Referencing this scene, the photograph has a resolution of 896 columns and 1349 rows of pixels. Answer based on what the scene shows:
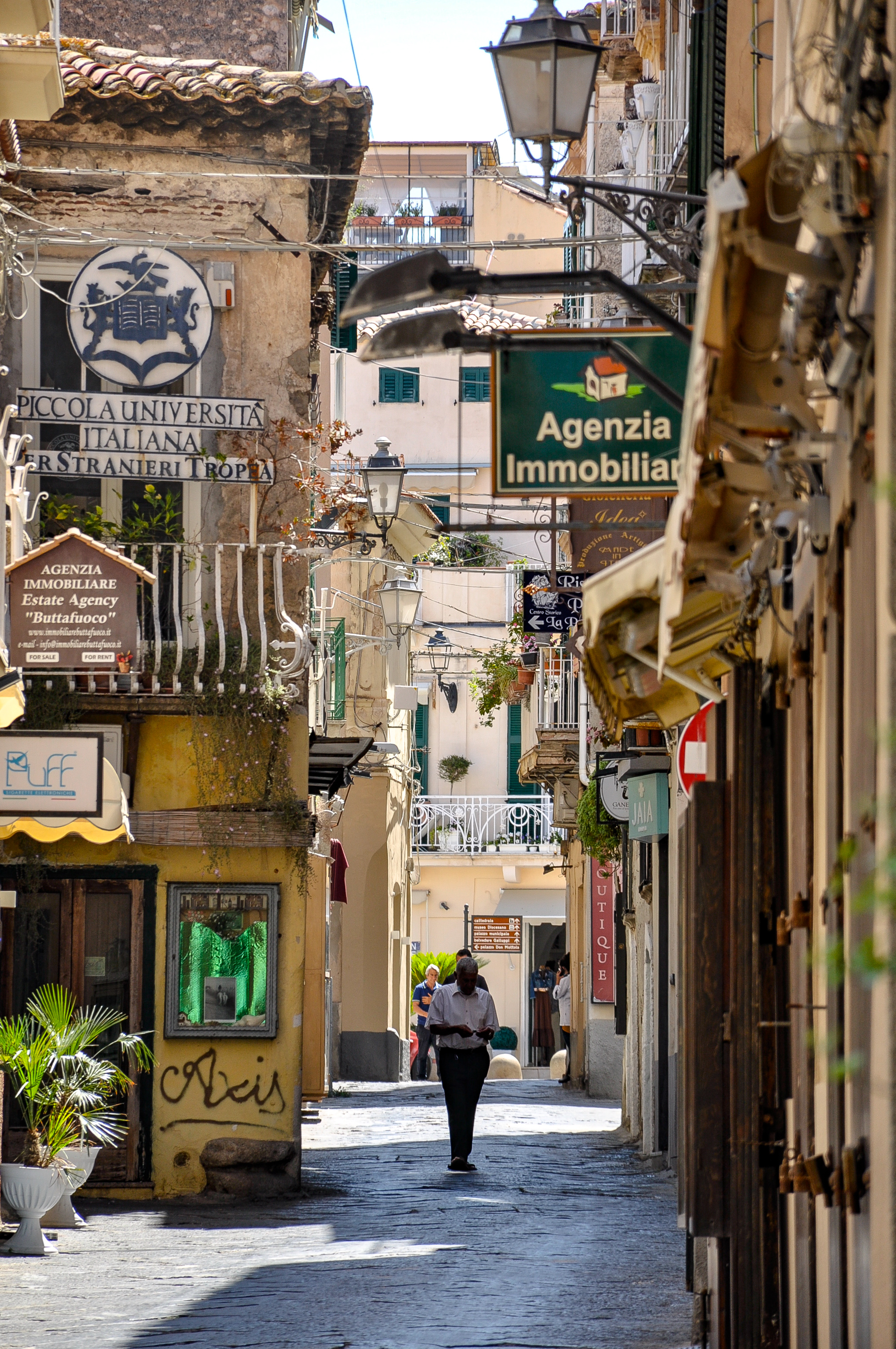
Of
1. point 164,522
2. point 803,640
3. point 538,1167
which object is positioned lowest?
point 538,1167

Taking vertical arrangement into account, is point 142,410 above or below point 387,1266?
above

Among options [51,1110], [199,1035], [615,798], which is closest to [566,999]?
[615,798]

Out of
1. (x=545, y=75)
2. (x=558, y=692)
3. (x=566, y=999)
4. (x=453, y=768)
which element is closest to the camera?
(x=545, y=75)

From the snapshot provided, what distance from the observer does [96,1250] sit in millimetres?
11250

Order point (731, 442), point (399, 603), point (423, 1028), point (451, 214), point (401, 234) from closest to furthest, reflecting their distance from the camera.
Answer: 1. point (731, 442)
2. point (399, 603)
3. point (423, 1028)
4. point (451, 214)
5. point (401, 234)

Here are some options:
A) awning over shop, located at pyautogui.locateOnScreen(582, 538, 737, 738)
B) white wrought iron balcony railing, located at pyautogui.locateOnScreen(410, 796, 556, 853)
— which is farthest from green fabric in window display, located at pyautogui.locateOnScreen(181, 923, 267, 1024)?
white wrought iron balcony railing, located at pyautogui.locateOnScreen(410, 796, 556, 853)

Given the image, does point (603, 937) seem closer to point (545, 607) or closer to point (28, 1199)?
point (545, 607)

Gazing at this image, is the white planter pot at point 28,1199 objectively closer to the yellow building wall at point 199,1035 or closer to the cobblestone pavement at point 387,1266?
the cobblestone pavement at point 387,1266

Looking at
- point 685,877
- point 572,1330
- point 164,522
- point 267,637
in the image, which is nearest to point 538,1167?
point 267,637

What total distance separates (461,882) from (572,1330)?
3290 centimetres

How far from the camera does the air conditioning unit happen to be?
49.3 ft

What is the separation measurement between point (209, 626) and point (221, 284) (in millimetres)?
2846

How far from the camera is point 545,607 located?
18.5 meters

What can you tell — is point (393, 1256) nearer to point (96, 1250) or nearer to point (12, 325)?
point (96, 1250)
